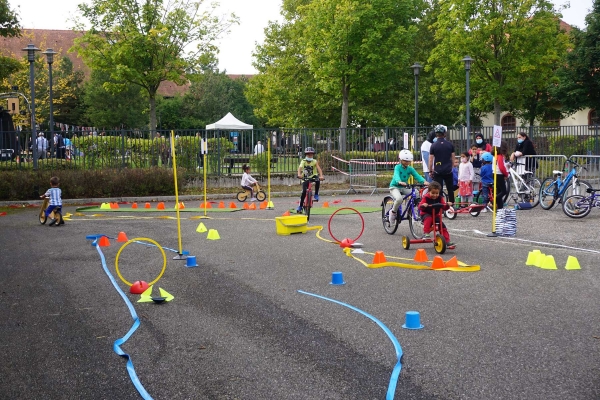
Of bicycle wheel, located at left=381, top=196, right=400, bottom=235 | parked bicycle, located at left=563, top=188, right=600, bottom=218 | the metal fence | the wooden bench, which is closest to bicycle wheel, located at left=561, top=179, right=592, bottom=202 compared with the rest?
parked bicycle, located at left=563, top=188, right=600, bottom=218

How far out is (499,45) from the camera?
4350cm

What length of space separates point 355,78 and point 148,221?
91.8 ft

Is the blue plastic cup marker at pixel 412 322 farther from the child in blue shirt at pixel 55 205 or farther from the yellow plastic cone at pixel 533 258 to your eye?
the child in blue shirt at pixel 55 205

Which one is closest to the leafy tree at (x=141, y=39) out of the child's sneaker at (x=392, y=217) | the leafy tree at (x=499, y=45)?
the leafy tree at (x=499, y=45)

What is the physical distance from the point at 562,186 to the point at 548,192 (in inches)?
22.3

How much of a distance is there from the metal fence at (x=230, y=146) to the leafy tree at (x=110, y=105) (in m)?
33.7

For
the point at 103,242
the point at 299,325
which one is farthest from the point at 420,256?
the point at 103,242

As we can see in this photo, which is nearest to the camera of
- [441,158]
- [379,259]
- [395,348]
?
[395,348]

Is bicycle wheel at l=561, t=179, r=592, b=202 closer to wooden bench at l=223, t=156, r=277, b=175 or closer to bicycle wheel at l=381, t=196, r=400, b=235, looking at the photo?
bicycle wheel at l=381, t=196, r=400, b=235

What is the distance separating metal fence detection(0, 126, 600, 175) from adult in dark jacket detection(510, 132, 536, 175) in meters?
8.03

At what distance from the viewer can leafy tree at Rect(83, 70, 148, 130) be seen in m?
60.2

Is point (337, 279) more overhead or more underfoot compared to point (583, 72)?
more underfoot

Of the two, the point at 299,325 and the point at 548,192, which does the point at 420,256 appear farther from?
the point at 548,192

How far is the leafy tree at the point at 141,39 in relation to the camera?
119 feet
